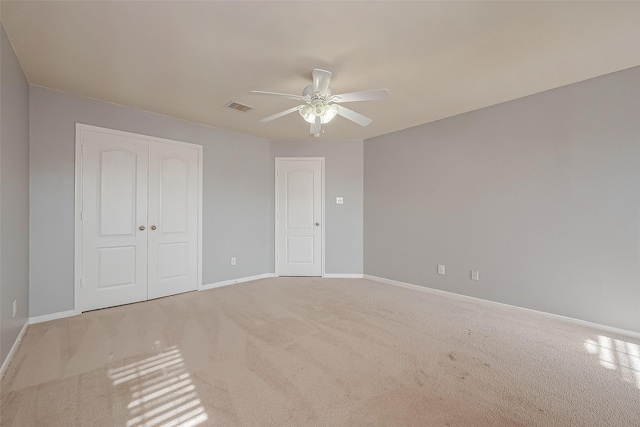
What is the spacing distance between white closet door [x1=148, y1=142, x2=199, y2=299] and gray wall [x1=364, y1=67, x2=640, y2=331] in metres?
3.12

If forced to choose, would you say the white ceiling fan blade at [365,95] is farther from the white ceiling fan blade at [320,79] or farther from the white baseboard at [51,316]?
the white baseboard at [51,316]

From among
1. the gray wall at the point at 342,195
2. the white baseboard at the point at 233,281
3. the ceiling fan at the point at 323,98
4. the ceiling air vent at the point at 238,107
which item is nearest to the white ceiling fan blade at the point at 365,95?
the ceiling fan at the point at 323,98

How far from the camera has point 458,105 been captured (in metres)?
3.36

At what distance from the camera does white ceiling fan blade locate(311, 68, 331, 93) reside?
2.09 meters

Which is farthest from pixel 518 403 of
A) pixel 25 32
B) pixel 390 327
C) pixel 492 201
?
pixel 25 32

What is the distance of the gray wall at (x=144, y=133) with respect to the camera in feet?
9.38

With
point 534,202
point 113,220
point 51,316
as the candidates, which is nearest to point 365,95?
point 534,202

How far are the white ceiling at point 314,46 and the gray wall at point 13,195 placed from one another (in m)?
0.26

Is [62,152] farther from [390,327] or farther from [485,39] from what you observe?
[485,39]

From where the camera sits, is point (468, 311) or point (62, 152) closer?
point (62, 152)

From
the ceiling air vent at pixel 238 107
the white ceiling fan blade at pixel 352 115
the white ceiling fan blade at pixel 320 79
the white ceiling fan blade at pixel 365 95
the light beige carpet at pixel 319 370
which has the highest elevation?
the ceiling air vent at pixel 238 107

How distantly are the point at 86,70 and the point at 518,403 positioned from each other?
14.0 feet

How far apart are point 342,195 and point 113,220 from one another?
3.34 m

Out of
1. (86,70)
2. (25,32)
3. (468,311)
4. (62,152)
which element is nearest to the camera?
(25,32)
